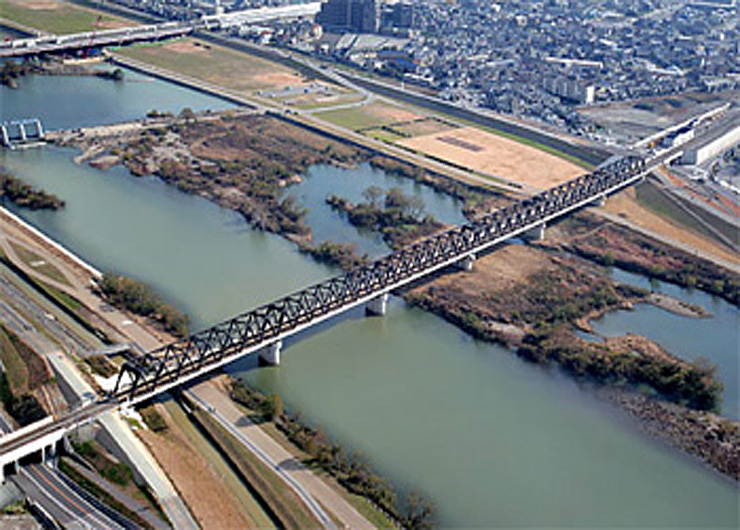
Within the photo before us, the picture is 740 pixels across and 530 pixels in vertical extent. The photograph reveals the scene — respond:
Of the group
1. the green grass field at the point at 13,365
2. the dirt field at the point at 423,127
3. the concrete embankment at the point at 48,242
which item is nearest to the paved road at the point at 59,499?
the green grass field at the point at 13,365

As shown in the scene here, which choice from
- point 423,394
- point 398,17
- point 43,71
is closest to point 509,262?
point 423,394

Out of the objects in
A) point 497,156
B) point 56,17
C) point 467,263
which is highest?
point 56,17

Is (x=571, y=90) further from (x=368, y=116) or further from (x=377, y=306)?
(x=377, y=306)

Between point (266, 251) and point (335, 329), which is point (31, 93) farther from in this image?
point (335, 329)

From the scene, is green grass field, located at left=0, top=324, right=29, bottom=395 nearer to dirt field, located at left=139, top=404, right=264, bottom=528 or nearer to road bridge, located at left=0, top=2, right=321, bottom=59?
dirt field, located at left=139, top=404, right=264, bottom=528

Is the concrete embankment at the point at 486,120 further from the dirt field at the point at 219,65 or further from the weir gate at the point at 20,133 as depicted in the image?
the weir gate at the point at 20,133
